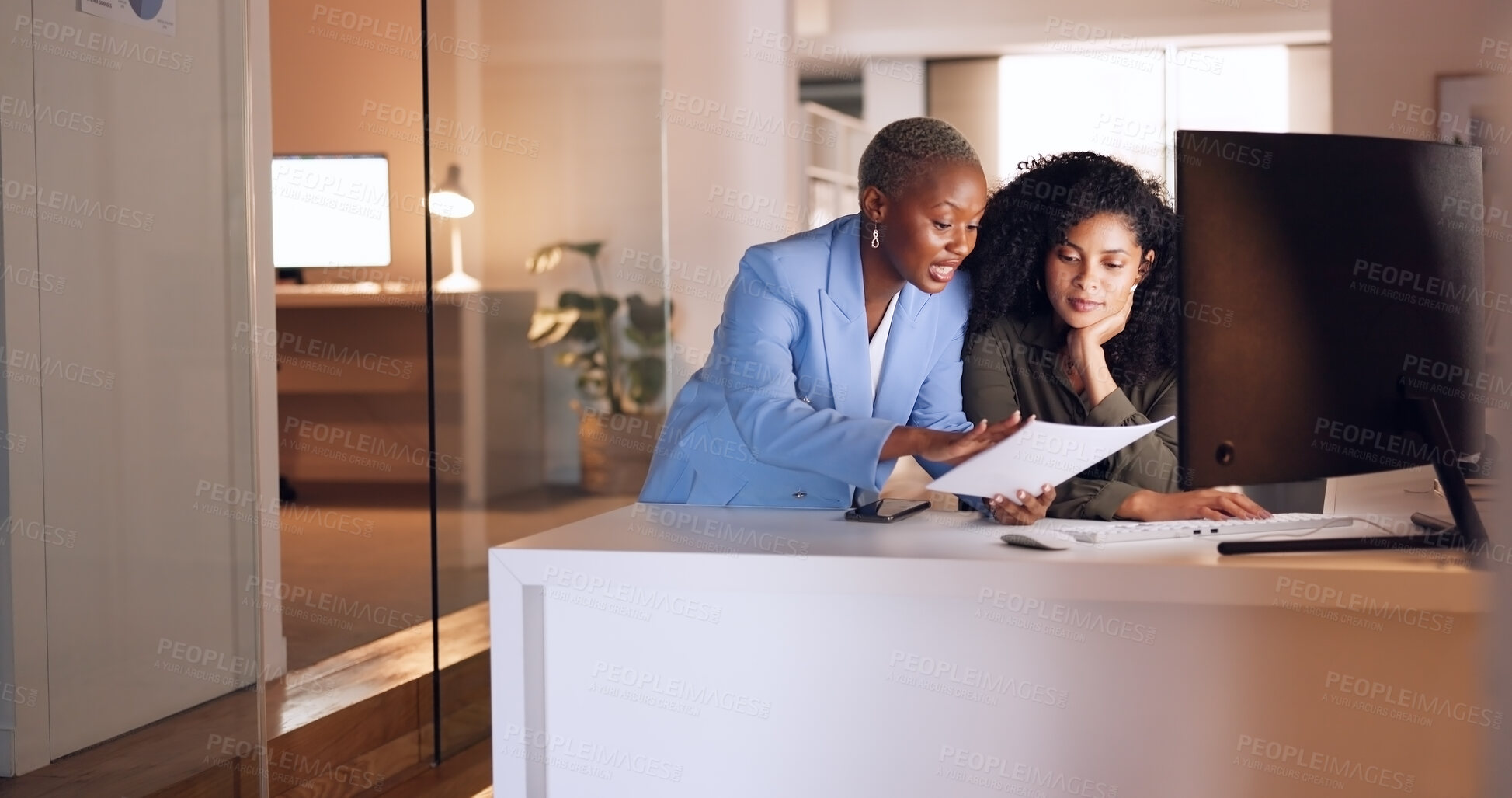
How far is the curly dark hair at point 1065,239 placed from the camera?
6.76 feet

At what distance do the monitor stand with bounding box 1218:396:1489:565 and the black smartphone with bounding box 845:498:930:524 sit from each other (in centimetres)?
47

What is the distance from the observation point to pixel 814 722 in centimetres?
146

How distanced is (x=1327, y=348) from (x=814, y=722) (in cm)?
74

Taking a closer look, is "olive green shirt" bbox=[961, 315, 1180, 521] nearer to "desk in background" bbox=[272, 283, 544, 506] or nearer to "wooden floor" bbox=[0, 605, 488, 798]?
"wooden floor" bbox=[0, 605, 488, 798]

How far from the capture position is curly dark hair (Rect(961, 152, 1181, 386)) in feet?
6.76

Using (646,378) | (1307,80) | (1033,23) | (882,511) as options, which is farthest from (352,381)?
(1307,80)

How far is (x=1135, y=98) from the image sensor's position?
6.73 m

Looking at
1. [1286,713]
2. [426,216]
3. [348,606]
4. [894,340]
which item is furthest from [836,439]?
[348,606]

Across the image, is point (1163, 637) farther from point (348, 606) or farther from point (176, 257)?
point (348, 606)

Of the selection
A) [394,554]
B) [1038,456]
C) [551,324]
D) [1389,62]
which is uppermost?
[1389,62]

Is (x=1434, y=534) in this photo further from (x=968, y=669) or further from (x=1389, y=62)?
(x=1389, y=62)

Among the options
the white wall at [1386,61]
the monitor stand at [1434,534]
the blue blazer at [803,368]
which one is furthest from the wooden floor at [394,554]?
the white wall at [1386,61]

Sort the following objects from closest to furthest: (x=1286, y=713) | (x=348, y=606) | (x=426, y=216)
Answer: (x=1286, y=713) < (x=426, y=216) < (x=348, y=606)

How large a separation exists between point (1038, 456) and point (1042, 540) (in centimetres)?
10
